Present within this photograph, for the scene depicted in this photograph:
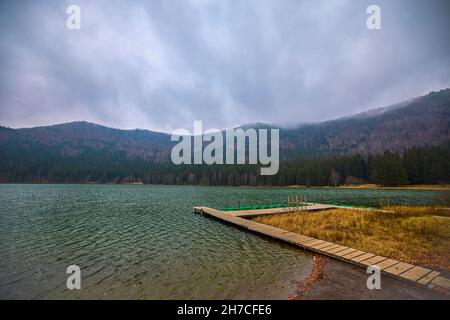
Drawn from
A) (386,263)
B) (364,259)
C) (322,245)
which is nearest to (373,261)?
(364,259)

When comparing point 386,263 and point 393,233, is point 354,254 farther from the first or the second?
point 393,233

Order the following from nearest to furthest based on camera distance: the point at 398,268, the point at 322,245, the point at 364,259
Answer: the point at 398,268, the point at 364,259, the point at 322,245

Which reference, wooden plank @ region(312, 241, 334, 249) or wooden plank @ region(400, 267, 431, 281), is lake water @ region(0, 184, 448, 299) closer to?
wooden plank @ region(312, 241, 334, 249)

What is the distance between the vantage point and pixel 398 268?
941 centimetres

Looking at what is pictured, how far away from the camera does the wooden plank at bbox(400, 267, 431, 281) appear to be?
334 inches

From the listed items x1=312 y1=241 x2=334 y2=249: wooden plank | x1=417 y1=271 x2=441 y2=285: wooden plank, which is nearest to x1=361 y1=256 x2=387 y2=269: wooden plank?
x1=417 y1=271 x2=441 y2=285: wooden plank

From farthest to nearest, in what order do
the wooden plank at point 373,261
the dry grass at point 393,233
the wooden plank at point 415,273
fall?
the dry grass at point 393,233 < the wooden plank at point 373,261 < the wooden plank at point 415,273

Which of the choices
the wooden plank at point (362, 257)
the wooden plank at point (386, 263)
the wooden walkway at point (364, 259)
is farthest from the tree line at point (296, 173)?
the wooden plank at point (386, 263)

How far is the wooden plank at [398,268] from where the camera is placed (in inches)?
355

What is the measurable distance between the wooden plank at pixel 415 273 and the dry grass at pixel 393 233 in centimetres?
130

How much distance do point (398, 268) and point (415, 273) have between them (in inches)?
24.4

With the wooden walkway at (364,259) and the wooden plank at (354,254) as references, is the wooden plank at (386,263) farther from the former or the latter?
the wooden plank at (354,254)

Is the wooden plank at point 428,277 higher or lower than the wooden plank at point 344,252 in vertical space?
higher
